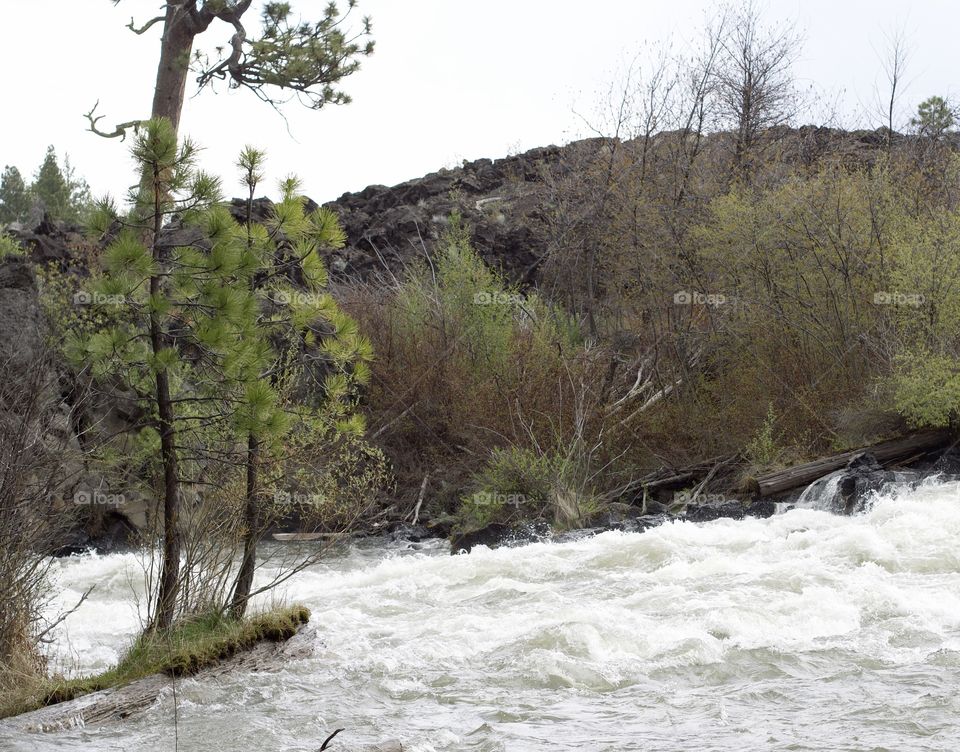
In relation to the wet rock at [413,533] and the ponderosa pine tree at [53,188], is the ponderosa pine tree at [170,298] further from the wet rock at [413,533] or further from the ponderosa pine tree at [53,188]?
the ponderosa pine tree at [53,188]

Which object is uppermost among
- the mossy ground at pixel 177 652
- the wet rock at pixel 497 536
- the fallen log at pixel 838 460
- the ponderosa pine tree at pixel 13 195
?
the ponderosa pine tree at pixel 13 195

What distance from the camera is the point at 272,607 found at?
8602 millimetres

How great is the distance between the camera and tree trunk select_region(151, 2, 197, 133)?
14430mm

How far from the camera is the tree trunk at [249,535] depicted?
8266 millimetres

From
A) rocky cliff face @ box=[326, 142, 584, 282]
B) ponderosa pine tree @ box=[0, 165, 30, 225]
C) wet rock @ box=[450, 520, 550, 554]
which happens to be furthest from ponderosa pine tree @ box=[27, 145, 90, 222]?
wet rock @ box=[450, 520, 550, 554]

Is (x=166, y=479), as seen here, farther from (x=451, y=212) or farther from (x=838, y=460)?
(x=451, y=212)

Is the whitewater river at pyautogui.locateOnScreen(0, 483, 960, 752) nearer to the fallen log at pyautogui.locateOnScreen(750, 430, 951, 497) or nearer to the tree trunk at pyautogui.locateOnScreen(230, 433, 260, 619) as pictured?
the tree trunk at pyautogui.locateOnScreen(230, 433, 260, 619)

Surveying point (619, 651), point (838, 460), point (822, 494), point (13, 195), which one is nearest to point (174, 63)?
point (619, 651)

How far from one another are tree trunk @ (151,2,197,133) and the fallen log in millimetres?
9753

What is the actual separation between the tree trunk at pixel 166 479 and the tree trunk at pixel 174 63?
7.02m

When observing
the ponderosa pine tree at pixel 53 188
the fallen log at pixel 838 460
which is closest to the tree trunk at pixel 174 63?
the fallen log at pixel 838 460

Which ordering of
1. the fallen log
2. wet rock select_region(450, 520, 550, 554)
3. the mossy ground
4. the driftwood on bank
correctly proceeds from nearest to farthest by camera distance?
1. the driftwood on bank
2. the mossy ground
3. wet rock select_region(450, 520, 550, 554)
4. the fallen log

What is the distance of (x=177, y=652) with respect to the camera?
7.45 meters

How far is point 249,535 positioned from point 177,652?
1433 millimetres
